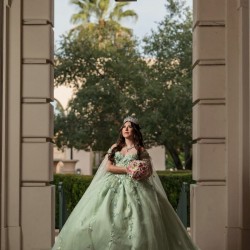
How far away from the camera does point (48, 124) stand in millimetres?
9250

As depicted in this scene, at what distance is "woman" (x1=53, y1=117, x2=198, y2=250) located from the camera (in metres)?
6.94

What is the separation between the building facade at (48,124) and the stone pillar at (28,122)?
14 mm

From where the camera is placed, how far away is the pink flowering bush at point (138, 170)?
7.42m

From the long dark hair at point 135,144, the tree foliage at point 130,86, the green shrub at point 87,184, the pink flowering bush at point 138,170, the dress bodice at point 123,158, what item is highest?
the tree foliage at point 130,86

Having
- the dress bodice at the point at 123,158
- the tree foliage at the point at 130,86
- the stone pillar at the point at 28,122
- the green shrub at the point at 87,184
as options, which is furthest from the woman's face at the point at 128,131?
the tree foliage at the point at 130,86

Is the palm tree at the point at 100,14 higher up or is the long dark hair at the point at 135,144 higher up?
the palm tree at the point at 100,14

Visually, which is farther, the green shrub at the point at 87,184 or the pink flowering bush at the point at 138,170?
the green shrub at the point at 87,184

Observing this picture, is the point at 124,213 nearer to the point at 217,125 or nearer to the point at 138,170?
the point at 138,170

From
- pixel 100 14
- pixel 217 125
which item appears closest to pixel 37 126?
pixel 217 125

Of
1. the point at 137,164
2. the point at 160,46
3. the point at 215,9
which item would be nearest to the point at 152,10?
the point at 160,46

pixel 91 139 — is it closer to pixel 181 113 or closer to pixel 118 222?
pixel 181 113
